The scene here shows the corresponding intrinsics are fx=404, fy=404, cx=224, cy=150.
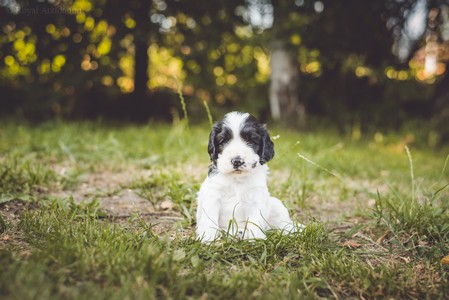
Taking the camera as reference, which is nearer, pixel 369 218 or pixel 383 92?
pixel 369 218

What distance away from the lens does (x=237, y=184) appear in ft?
10.6

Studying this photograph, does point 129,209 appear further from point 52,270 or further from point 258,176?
point 52,270

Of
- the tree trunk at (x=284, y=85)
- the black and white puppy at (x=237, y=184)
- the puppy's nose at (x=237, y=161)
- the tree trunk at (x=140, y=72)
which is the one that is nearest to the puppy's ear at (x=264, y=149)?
the black and white puppy at (x=237, y=184)

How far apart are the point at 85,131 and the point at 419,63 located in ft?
28.8

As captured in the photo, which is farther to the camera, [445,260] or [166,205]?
[166,205]

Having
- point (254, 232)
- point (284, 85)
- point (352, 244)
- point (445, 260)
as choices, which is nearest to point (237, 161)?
point (254, 232)

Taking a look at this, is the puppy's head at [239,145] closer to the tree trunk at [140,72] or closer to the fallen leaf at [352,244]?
the fallen leaf at [352,244]

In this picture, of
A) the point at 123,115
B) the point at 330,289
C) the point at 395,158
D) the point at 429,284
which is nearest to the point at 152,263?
the point at 330,289

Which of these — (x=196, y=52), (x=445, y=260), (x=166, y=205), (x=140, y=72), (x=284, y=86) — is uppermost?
(x=196, y=52)

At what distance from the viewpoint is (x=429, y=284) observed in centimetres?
268

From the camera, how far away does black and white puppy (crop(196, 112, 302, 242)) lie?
10.0 feet

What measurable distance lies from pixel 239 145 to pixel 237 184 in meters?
0.36

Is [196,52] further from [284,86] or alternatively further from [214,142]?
[214,142]

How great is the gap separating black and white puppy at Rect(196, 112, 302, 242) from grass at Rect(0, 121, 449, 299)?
17cm
